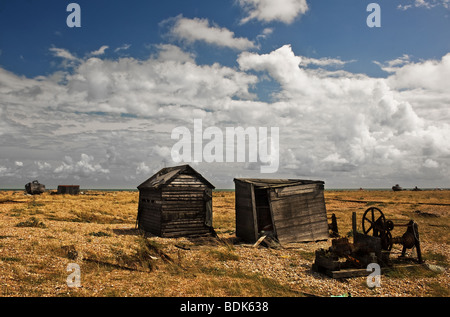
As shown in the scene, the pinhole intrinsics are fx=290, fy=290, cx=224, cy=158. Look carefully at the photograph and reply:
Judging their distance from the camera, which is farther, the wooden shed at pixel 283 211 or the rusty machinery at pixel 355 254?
the wooden shed at pixel 283 211

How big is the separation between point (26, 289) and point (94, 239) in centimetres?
784

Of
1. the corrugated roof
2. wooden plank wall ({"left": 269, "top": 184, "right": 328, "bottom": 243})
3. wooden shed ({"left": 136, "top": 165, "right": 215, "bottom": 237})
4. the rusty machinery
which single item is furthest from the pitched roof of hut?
the rusty machinery

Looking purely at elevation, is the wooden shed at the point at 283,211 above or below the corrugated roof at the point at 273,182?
below

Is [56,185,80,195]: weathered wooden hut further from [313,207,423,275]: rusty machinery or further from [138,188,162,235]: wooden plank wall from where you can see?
[313,207,423,275]: rusty machinery

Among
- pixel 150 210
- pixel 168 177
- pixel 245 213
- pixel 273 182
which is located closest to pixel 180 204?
pixel 168 177

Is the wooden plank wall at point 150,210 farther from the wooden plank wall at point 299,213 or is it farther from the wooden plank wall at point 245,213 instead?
the wooden plank wall at point 299,213

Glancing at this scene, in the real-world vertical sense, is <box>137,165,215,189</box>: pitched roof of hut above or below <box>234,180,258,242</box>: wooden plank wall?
above

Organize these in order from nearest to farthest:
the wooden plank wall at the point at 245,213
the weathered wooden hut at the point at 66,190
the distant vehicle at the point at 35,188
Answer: the wooden plank wall at the point at 245,213 → the distant vehicle at the point at 35,188 → the weathered wooden hut at the point at 66,190

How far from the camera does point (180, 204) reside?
18.5 m

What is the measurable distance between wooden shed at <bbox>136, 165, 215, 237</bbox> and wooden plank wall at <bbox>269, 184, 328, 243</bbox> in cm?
473

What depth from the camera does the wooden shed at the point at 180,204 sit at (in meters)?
18.1

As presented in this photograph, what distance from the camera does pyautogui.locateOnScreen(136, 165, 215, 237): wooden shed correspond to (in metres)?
18.1

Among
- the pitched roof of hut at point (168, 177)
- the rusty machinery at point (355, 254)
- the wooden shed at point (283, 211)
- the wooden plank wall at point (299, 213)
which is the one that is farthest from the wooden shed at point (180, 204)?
the rusty machinery at point (355, 254)
